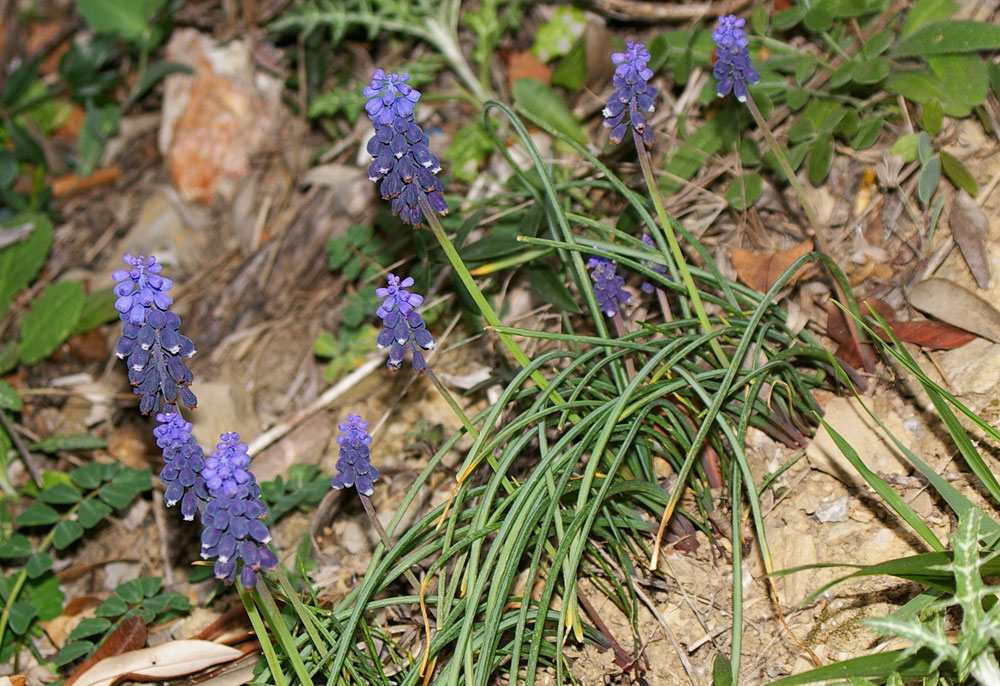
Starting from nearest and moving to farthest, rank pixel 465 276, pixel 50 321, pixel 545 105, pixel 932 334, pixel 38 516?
pixel 465 276 < pixel 932 334 < pixel 38 516 < pixel 545 105 < pixel 50 321

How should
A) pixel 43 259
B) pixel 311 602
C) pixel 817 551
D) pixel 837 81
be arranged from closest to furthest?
pixel 817 551 → pixel 311 602 → pixel 837 81 → pixel 43 259

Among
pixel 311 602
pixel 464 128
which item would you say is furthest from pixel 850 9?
pixel 311 602

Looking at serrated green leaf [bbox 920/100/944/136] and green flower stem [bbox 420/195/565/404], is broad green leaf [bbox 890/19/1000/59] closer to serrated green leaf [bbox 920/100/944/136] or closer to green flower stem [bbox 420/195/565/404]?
serrated green leaf [bbox 920/100/944/136]

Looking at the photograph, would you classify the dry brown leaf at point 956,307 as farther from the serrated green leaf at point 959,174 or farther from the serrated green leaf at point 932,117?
the serrated green leaf at point 932,117

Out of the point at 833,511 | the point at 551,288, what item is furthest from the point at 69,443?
the point at 833,511

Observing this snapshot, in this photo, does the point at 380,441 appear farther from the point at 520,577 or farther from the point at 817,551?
the point at 817,551

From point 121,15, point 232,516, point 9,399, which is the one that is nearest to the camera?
point 232,516

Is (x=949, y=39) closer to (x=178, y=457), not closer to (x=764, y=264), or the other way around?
(x=764, y=264)
